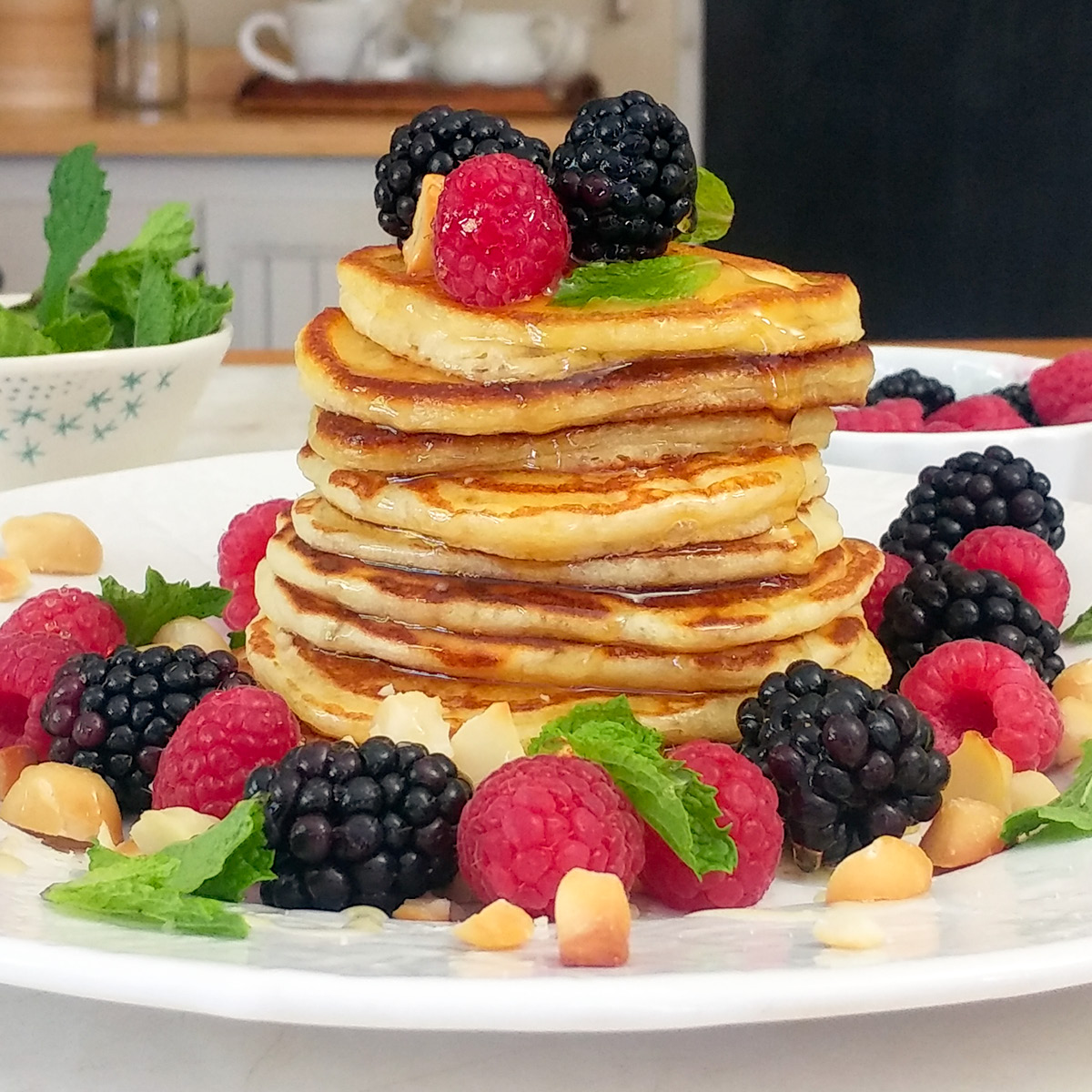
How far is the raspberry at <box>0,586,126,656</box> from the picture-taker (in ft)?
4.76

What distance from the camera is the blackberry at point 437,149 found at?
1.34m

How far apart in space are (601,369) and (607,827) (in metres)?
0.39

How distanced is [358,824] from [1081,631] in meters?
0.82

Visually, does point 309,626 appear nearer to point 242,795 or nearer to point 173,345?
point 242,795

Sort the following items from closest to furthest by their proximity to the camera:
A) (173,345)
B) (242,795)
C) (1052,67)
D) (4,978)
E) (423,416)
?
(4,978)
(242,795)
(423,416)
(173,345)
(1052,67)

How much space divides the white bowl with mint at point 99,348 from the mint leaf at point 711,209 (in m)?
0.77

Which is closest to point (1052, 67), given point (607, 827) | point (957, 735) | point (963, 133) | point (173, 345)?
point (963, 133)

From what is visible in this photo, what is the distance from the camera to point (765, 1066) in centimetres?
87

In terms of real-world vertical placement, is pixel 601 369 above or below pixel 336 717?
above

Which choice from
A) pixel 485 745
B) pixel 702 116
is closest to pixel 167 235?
pixel 485 745

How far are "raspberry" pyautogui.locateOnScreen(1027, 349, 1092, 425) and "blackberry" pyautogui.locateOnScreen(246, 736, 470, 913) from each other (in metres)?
1.27

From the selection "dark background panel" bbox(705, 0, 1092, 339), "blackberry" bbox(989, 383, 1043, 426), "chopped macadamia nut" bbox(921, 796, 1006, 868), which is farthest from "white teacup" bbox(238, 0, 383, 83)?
"chopped macadamia nut" bbox(921, 796, 1006, 868)

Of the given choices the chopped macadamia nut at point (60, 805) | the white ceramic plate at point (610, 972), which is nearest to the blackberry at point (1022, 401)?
the white ceramic plate at point (610, 972)

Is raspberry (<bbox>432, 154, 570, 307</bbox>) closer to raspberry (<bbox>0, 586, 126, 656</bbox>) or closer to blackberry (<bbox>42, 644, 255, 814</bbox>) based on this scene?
blackberry (<bbox>42, 644, 255, 814</bbox>)
